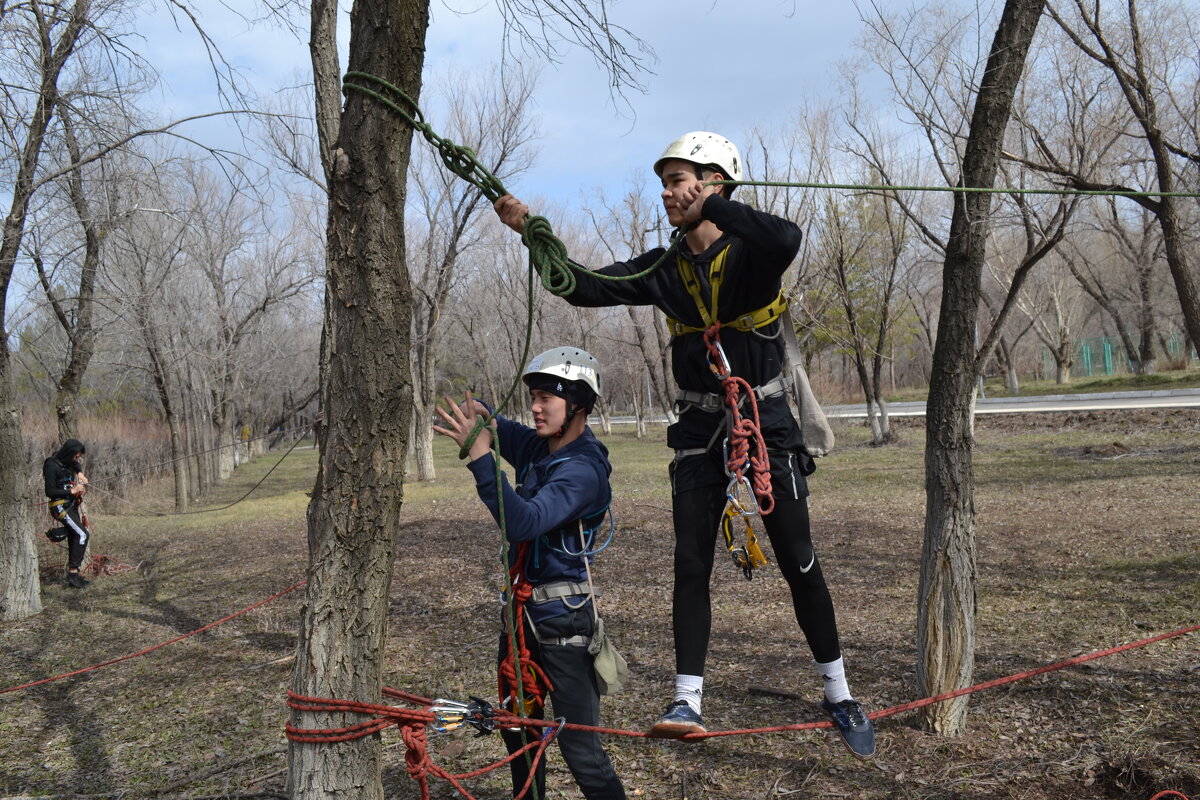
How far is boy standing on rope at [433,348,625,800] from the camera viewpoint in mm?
2750

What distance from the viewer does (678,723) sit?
2.72 meters

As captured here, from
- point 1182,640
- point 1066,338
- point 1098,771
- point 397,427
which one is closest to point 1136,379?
point 1066,338

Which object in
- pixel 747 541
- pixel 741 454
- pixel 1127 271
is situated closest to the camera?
pixel 741 454

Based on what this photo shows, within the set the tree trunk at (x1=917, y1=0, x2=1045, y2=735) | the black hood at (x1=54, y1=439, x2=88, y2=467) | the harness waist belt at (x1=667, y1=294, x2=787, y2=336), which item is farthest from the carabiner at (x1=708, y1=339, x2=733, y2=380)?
the black hood at (x1=54, y1=439, x2=88, y2=467)

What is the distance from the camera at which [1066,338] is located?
36.8m

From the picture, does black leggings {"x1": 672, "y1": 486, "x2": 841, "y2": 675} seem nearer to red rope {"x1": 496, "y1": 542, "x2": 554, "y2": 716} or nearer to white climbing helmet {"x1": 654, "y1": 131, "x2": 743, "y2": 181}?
red rope {"x1": 496, "y1": 542, "x2": 554, "y2": 716}

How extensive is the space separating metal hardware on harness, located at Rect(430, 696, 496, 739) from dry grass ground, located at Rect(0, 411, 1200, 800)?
132 centimetres

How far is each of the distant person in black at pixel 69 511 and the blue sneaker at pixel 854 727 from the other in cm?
1002

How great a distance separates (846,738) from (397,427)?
1929mm

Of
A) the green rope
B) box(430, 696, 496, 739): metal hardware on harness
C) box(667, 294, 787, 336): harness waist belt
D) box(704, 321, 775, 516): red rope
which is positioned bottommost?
box(430, 696, 496, 739): metal hardware on harness

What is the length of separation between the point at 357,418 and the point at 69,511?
9634 mm

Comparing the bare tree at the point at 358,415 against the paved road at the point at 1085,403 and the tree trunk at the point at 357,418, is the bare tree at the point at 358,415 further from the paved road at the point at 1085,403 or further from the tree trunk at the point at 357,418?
the paved road at the point at 1085,403

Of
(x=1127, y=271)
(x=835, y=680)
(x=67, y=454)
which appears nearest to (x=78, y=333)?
(x=67, y=454)

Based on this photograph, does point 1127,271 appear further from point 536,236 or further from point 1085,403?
point 536,236
